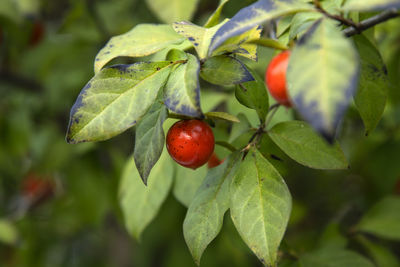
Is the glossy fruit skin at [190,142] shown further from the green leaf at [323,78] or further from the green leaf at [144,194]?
the green leaf at [144,194]

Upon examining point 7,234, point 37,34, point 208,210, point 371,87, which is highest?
point 371,87

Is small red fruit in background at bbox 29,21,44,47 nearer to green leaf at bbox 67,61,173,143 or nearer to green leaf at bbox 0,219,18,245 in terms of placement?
green leaf at bbox 0,219,18,245

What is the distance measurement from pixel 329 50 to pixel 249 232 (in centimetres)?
33

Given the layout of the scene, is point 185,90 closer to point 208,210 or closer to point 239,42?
point 239,42

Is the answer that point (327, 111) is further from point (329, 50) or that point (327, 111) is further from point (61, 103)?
point (61, 103)

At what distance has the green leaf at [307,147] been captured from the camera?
2.68ft

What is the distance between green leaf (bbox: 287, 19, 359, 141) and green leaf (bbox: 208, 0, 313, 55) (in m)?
0.06

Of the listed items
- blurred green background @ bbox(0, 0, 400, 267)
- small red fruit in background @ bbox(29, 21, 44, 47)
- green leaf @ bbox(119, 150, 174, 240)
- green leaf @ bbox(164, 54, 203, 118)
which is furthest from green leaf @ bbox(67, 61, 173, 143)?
small red fruit in background @ bbox(29, 21, 44, 47)

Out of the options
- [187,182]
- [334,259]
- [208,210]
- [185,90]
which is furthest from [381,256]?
[185,90]

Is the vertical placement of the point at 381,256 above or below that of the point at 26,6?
below

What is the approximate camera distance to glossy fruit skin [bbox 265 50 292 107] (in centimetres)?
78

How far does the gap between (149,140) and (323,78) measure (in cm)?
36

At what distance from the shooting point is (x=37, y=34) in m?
2.50

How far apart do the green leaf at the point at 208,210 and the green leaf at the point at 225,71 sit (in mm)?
179
